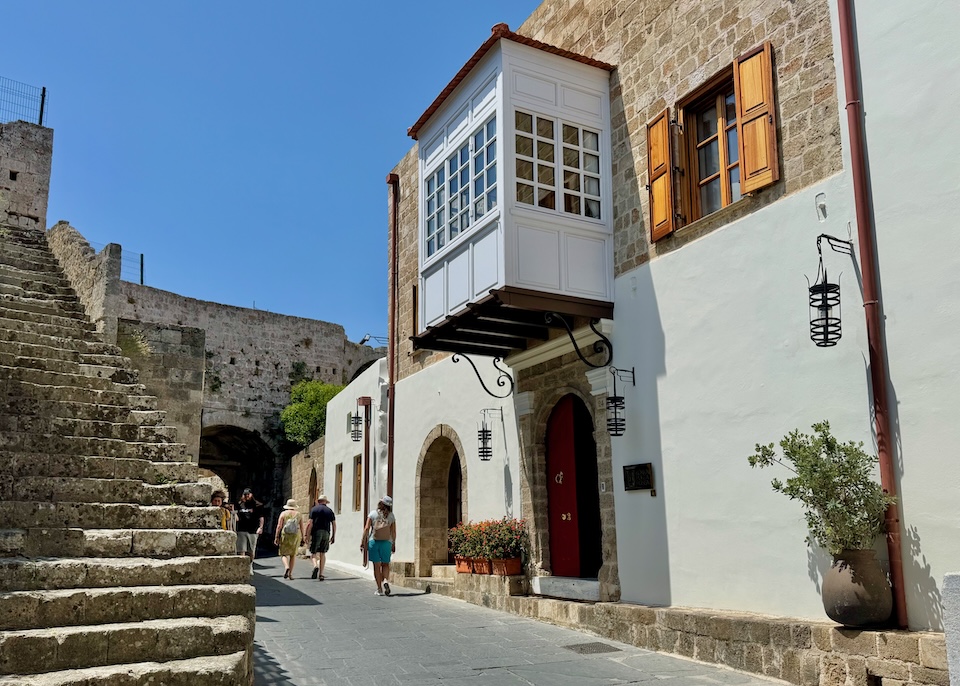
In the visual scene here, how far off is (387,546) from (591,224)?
17.5 ft

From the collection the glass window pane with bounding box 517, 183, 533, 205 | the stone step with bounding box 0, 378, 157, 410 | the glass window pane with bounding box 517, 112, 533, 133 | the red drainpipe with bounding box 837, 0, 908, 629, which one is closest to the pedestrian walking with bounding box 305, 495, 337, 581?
the stone step with bounding box 0, 378, 157, 410

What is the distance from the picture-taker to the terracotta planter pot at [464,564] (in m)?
10.6

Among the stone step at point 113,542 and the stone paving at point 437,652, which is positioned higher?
the stone step at point 113,542

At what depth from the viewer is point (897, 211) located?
583 cm

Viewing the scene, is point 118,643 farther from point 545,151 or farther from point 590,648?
point 545,151

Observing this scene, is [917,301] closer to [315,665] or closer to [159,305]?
[315,665]

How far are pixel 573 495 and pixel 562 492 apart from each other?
0.19 meters

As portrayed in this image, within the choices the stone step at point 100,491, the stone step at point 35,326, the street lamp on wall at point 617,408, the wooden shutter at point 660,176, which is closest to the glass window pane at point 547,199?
the wooden shutter at point 660,176

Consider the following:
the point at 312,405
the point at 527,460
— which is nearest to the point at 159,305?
the point at 312,405

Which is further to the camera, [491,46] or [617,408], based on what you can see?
[491,46]

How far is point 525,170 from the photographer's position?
28.5 feet

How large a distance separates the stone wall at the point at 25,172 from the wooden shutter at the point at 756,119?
16269 millimetres

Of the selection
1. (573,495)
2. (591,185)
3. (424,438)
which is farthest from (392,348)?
(591,185)

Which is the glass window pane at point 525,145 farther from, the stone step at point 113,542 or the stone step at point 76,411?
the stone step at point 113,542
